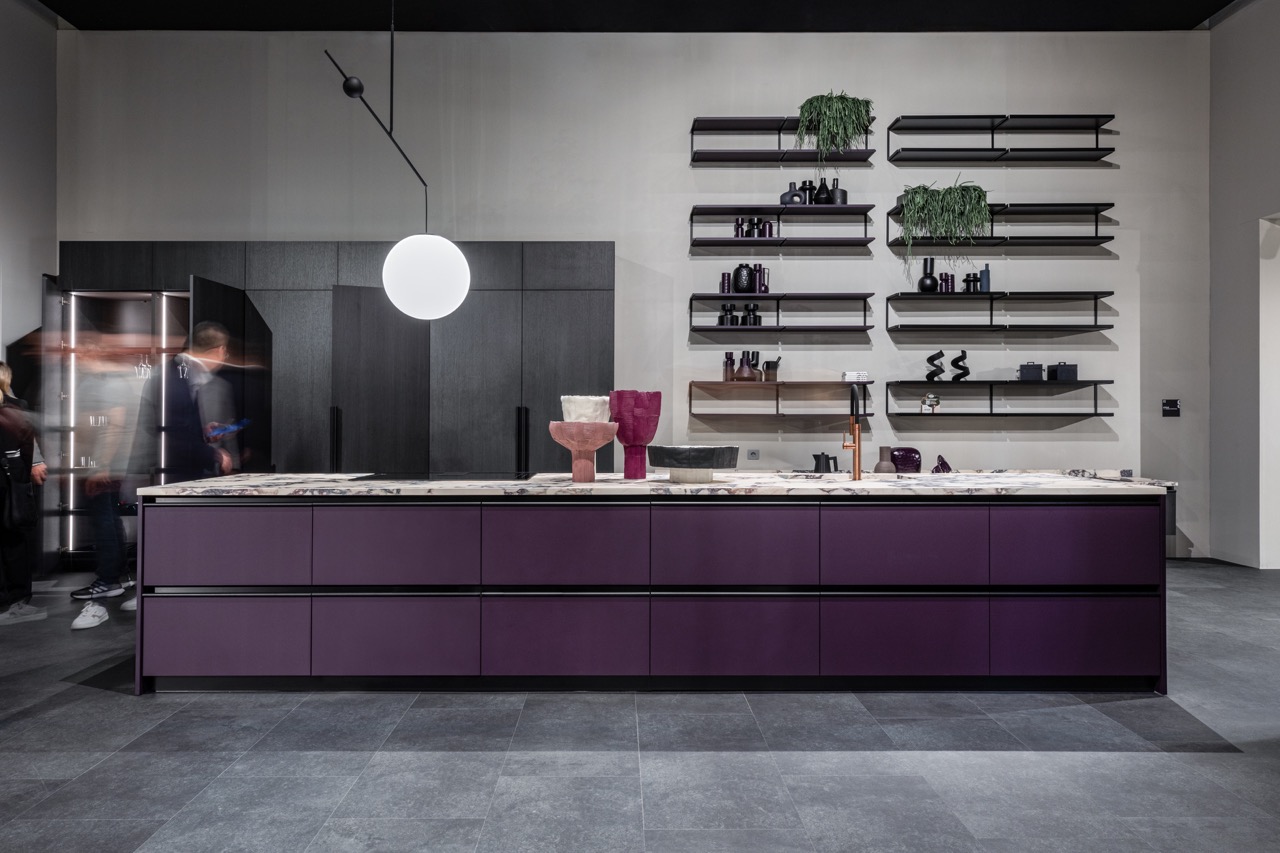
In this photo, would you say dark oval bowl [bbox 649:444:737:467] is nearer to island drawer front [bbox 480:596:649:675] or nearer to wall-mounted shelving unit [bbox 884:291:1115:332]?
island drawer front [bbox 480:596:649:675]

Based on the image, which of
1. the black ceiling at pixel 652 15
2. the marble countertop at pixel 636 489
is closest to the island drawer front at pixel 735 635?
the marble countertop at pixel 636 489

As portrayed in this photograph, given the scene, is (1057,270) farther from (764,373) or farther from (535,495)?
(535,495)

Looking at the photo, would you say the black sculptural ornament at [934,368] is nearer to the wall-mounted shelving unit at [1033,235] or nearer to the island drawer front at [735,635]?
the wall-mounted shelving unit at [1033,235]

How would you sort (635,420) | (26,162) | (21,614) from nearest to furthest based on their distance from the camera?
1. (635,420)
2. (21,614)
3. (26,162)

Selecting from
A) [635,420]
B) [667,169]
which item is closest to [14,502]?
[635,420]

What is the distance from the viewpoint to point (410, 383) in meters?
5.24

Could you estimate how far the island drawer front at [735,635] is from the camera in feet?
9.59

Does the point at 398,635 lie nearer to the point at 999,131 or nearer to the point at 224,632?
the point at 224,632

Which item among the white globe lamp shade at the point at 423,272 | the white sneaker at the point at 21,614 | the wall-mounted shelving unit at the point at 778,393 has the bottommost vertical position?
the white sneaker at the point at 21,614

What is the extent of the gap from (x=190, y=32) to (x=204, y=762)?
591 centimetres

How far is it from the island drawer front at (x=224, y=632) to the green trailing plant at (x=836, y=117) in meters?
Answer: 4.61

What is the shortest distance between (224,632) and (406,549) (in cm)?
79

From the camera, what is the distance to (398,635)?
9.59 feet

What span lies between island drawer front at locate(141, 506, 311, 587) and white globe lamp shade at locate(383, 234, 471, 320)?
47.4 inches
